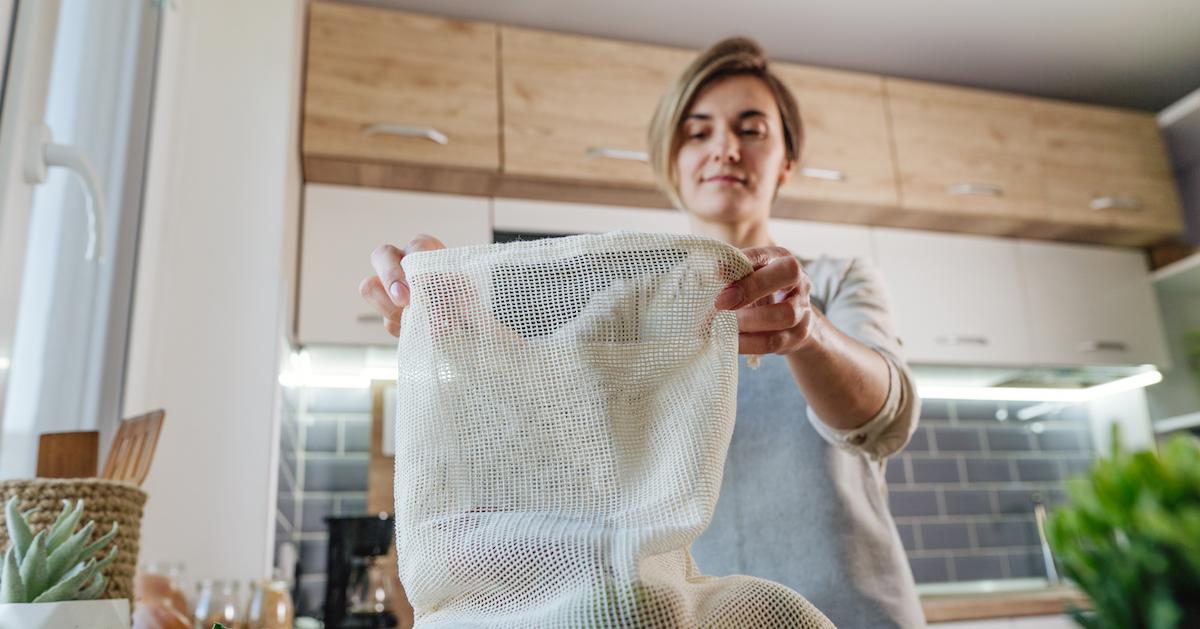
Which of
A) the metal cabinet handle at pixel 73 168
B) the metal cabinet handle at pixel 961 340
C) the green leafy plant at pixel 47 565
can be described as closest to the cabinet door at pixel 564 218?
the metal cabinet handle at pixel 961 340

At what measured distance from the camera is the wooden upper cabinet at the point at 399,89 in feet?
7.14

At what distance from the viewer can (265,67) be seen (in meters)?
1.96

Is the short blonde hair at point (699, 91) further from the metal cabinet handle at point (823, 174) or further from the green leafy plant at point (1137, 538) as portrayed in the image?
the metal cabinet handle at point (823, 174)

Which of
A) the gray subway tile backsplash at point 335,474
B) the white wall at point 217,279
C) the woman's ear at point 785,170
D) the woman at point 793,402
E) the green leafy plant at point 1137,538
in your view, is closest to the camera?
the green leafy plant at point 1137,538

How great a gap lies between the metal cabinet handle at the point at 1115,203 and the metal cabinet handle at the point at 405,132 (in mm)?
1769

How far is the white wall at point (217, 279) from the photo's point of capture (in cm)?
167

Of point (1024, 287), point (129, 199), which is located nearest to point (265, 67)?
point (129, 199)

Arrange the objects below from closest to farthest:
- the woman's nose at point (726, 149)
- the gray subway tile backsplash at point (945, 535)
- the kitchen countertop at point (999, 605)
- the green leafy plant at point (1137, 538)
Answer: the green leafy plant at point (1137, 538) → the woman's nose at point (726, 149) → the kitchen countertop at point (999, 605) → the gray subway tile backsplash at point (945, 535)

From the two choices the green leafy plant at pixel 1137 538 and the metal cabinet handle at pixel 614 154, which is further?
the metal cabinet handle at pixel 614 154

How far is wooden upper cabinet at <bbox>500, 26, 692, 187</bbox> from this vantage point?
7.56ft

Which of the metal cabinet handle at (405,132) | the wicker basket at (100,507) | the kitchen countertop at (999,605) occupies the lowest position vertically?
the kitchen countertop at (999,605)

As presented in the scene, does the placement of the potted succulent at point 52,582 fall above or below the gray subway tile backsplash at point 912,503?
below

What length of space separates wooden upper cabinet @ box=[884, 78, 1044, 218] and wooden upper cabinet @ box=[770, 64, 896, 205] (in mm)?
51

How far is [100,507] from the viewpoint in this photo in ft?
2.58
